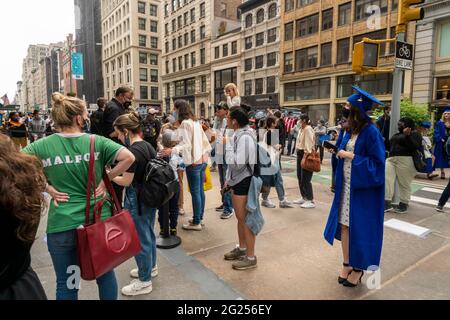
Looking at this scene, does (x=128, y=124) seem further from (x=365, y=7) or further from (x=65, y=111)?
(x=365, y=7)

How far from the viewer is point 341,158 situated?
356 cm

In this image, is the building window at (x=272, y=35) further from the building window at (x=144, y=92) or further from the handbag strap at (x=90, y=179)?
the handbag strap at (x=90, y=179)

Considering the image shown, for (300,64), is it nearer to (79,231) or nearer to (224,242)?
(224,242)

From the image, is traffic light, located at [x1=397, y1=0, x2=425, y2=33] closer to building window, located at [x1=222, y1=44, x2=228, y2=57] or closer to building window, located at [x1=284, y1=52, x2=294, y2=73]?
building window, located at [x1=284, y1=52, x2=294, y2=73]

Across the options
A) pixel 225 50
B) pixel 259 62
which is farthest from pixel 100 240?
pixel 225 50

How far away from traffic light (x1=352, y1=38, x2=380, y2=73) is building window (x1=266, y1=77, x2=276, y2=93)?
31128mm

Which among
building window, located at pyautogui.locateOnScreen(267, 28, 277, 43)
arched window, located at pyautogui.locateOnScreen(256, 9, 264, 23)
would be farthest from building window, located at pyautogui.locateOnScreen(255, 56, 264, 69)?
arched window, located at pyautogui.locateOnScreen(256, 9, 264, 23)

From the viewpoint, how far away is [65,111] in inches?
93.0

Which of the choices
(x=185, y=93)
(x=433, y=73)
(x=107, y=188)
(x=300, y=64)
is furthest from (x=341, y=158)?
(x=185, y=93)

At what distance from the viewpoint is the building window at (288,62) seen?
35.7m

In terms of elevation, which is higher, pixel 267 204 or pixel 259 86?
pixel 259 86

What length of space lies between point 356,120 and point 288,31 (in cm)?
3593

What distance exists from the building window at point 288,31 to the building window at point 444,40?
52.4 ft
